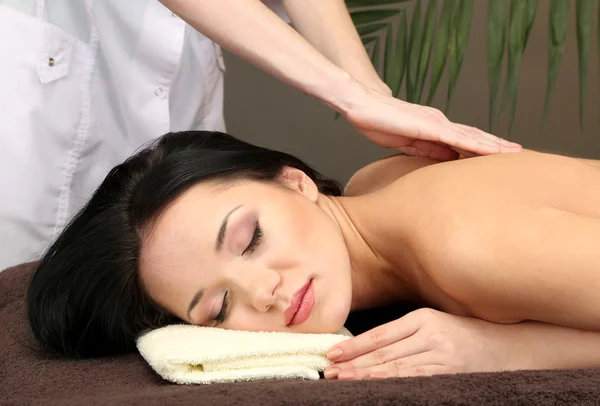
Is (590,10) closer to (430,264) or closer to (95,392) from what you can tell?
(430,264)

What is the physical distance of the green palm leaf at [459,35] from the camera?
5.64ft

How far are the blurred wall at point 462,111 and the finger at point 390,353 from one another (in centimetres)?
153

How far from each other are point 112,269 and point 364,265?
16.7 inches

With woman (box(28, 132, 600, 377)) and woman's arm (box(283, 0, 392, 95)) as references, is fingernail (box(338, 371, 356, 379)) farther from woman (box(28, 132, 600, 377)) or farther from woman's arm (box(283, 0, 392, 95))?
woman's arm (box(283, 0, 392, 95))

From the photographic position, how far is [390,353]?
3.31 feet

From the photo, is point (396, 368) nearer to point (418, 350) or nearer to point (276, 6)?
point (418, 350)

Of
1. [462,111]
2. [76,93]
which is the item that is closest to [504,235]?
[76,93]

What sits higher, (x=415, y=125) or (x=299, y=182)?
(x=415, y=125)

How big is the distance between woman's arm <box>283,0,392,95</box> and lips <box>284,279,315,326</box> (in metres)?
0.51

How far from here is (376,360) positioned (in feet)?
3.31

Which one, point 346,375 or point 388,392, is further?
point 346,375

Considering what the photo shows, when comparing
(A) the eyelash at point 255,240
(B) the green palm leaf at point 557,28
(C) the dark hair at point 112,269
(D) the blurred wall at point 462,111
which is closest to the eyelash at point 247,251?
(A) the eyelash at point 255,240

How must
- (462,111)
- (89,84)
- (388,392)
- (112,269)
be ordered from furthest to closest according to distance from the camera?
(462,111) → (89,84) → (112,269) → (388,392)

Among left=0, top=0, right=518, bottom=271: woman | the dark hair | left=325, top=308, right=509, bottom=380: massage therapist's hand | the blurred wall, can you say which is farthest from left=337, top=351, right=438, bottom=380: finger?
the blurred wall
